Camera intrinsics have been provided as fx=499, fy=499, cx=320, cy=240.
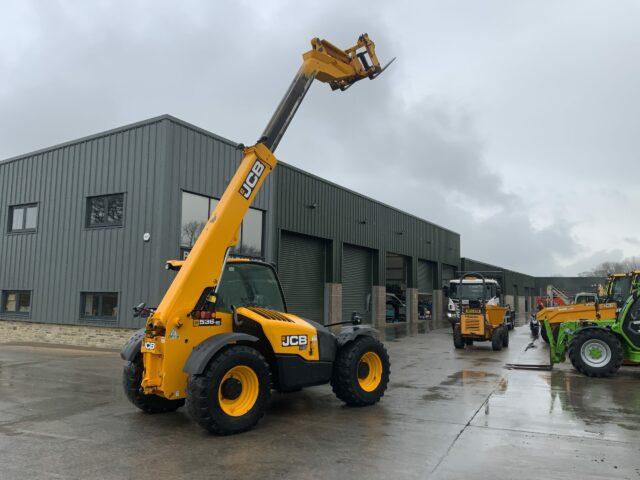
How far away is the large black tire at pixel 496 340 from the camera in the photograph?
1580 cm

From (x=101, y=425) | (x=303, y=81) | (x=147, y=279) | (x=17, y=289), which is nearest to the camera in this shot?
(x=101, y=425)

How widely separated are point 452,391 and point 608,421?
2600mm

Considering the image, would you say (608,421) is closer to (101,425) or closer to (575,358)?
(575,358)

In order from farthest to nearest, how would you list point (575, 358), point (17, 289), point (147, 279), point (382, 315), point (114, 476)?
point (382, 315), point (17, 289), point (147, 279), point (575, 358), point (114, 476)

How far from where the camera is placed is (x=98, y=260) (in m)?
15.3

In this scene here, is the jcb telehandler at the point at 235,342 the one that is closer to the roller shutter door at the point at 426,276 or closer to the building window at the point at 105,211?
the building window at the point at 105,211

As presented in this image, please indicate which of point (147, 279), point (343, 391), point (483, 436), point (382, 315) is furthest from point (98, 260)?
point (382, 315)

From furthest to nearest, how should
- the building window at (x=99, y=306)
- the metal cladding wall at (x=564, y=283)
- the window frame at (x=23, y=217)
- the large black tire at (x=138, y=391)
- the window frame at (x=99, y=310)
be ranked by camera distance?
the metal cladding wall at (x=564, y=283) → the window frame at (x=23, y=217) → the building window at (x=99, y=306) → the window frame at (x=99, y=310) → the large black tire at (x=138, y=391)

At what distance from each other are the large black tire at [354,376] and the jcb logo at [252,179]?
105 inches

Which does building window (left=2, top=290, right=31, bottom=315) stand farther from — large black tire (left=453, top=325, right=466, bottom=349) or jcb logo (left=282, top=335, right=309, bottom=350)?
large black tire (left=453, top=325, right=466, bottom=349)

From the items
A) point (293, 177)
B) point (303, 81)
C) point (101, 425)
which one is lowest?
point (101, 425)

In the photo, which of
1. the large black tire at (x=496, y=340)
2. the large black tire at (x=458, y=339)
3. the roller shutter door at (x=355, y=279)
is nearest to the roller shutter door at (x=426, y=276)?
the roller shutter door at (x=355, y=279)

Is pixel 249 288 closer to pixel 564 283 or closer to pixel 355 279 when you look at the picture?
pixel 355 279

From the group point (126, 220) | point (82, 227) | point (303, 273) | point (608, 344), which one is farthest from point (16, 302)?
point (608, 344)
